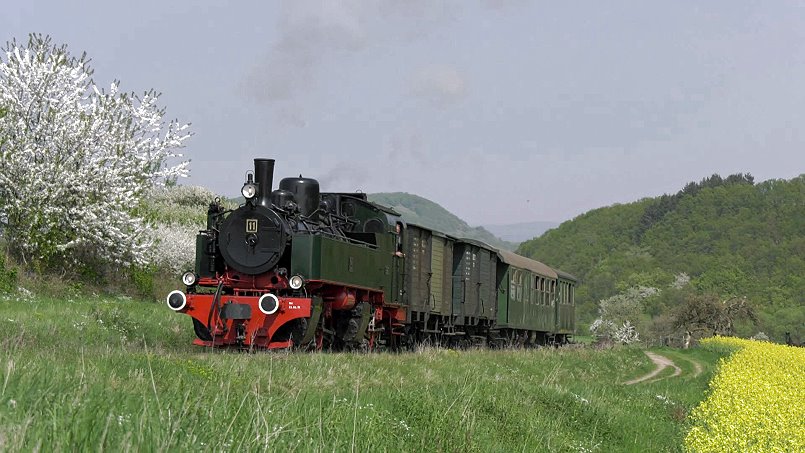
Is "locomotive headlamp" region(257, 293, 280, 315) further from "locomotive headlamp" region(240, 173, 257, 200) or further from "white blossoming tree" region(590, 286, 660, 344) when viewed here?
"white blossoming tree" region(590, 286, 660, 344)

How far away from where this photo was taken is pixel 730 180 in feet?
522

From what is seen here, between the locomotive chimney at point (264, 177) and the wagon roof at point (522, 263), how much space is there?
13.5m

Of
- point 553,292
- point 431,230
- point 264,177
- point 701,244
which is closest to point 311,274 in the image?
point 264,177

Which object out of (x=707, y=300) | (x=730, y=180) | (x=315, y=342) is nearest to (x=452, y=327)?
(x=315, y=342)

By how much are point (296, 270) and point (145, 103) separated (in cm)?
1703

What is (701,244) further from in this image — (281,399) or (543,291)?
(281,399)

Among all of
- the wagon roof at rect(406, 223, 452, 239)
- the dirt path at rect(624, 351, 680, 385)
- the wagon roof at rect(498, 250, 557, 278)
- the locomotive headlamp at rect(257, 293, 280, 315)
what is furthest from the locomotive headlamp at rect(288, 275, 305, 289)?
the wagon roof at rect(498, 250, 557, 278)

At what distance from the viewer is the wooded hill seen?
119 meters

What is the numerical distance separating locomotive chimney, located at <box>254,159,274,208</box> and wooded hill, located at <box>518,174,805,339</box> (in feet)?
291

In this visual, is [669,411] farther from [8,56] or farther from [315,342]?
[8,56]

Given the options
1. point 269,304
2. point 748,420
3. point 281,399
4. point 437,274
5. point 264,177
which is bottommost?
point 748,420

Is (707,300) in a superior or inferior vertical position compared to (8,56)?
inferior

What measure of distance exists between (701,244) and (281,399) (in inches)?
5396

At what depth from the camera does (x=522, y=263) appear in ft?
113
